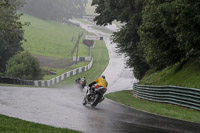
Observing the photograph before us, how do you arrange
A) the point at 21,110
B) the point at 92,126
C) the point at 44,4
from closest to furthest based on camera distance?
the point at 92,126, the point at 21,110, the point at 44,4

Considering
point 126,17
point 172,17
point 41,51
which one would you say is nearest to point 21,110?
point 172,17

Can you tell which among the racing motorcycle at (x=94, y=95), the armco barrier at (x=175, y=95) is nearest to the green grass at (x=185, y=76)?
the armco barrier at (x=175, y=95)

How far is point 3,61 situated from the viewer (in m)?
69.7

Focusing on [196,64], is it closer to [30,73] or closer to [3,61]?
[30,73]

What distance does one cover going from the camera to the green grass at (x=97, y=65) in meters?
66.6

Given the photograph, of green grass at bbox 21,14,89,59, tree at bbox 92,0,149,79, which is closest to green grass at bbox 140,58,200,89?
tree at bbox 92,0,149,79

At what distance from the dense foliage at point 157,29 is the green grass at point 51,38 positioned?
5674 centimetres

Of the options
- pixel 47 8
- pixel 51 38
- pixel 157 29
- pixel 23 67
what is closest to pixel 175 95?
pixel 157 29

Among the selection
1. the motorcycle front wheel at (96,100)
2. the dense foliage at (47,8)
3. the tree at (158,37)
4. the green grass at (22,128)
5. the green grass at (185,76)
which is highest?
the dense foliage at (47,8)

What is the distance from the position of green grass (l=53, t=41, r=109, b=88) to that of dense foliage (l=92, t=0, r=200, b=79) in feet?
77.4

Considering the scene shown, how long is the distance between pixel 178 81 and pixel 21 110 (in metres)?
14.2

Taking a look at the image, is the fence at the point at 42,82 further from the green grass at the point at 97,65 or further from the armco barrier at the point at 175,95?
the armco barrier at the point at 175,95

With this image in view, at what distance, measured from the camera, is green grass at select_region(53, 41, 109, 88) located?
6659 cm

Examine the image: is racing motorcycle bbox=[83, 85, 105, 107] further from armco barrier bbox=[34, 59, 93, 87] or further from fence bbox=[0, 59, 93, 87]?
armco barrier bbox=[34, 59, 93, 87]
